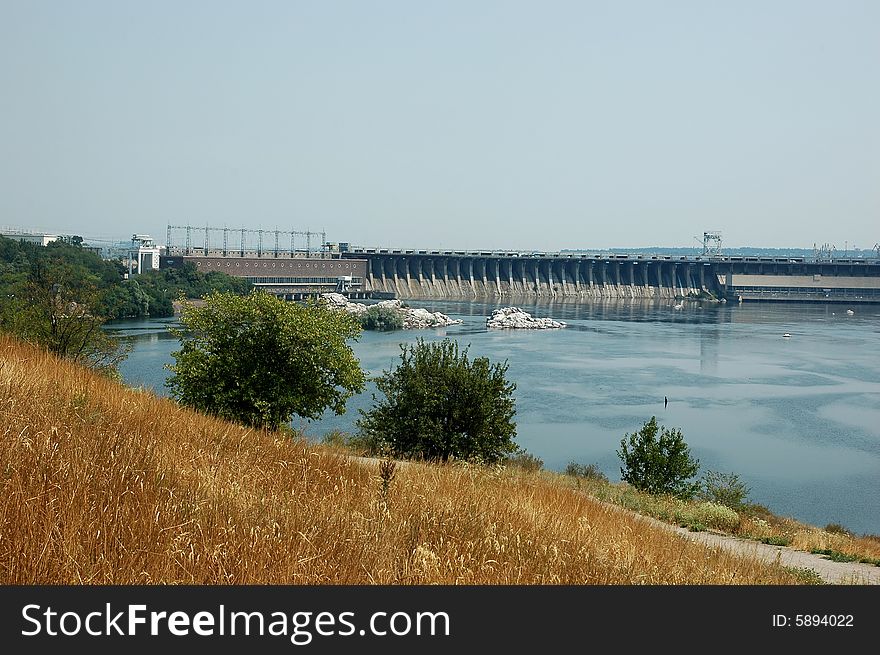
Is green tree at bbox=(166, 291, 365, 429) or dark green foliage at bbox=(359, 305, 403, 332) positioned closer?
green tree at bbox=(166, 291, 365, 429)

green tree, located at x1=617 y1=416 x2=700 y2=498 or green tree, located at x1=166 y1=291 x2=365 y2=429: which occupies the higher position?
green tree, located at x1=166 y1=291 x2=365 y2=429

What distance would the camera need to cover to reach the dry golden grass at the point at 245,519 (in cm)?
309

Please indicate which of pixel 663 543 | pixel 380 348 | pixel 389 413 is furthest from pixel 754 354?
pixel 663 543

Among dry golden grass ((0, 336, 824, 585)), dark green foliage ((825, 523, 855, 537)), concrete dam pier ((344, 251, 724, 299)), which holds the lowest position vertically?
dark green foliage ((825, 523, 855, 537))

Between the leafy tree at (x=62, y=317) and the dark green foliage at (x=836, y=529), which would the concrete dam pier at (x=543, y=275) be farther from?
the dark green foliage at (x=836, y=529)

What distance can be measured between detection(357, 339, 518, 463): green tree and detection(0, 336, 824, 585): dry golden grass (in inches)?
423

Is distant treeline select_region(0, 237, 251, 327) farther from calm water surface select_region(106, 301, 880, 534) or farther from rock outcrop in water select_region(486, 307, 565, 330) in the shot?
rock outcrop in water select_region(486, 307, 565, 330)

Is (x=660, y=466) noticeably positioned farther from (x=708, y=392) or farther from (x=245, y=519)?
(x=708, y=392)

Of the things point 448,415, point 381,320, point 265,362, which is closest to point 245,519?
point 265,362

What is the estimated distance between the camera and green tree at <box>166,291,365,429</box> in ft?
51.7

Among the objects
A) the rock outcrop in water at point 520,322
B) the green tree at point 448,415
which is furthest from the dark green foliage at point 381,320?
the green tree at point 448,415

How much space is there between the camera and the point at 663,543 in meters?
5.63

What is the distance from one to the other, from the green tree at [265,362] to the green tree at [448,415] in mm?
1012

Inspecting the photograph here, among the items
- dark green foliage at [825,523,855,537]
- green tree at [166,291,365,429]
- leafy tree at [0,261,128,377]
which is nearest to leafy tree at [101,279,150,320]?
leafy tree at [0,261,128,377]
